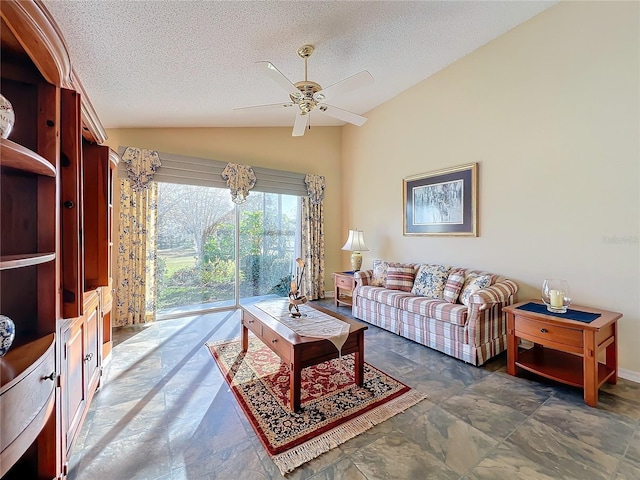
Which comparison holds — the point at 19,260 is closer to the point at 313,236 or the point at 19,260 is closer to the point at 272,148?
the point at 272,148

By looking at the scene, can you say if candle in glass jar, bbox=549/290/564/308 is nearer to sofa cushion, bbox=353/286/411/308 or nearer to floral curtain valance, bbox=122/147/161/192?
sofa cushion, bbox=353/286/411/308

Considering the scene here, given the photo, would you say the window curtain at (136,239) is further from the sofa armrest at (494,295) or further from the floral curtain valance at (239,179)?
→ the sofa armrest at (494,295)

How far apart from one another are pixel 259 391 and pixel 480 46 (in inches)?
168

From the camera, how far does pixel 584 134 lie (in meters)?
2.54

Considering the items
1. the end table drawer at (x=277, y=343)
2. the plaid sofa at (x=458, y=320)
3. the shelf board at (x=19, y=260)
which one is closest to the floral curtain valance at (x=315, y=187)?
the plaid sofa at (x=458, y=320)

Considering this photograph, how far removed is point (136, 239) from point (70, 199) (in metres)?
2.75

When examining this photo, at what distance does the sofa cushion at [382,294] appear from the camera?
3.41 meters

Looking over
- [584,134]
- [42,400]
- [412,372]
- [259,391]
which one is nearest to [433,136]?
[584,134]

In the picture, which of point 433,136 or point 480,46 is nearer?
point 480,46

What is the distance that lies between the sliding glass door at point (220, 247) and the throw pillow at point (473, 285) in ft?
9.42

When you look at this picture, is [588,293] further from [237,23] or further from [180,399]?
[237,23]

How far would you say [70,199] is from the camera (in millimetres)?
1282

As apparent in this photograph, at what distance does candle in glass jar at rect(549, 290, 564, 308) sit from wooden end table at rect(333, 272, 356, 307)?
7.97 ft

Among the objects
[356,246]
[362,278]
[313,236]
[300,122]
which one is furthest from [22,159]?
[313,236]
